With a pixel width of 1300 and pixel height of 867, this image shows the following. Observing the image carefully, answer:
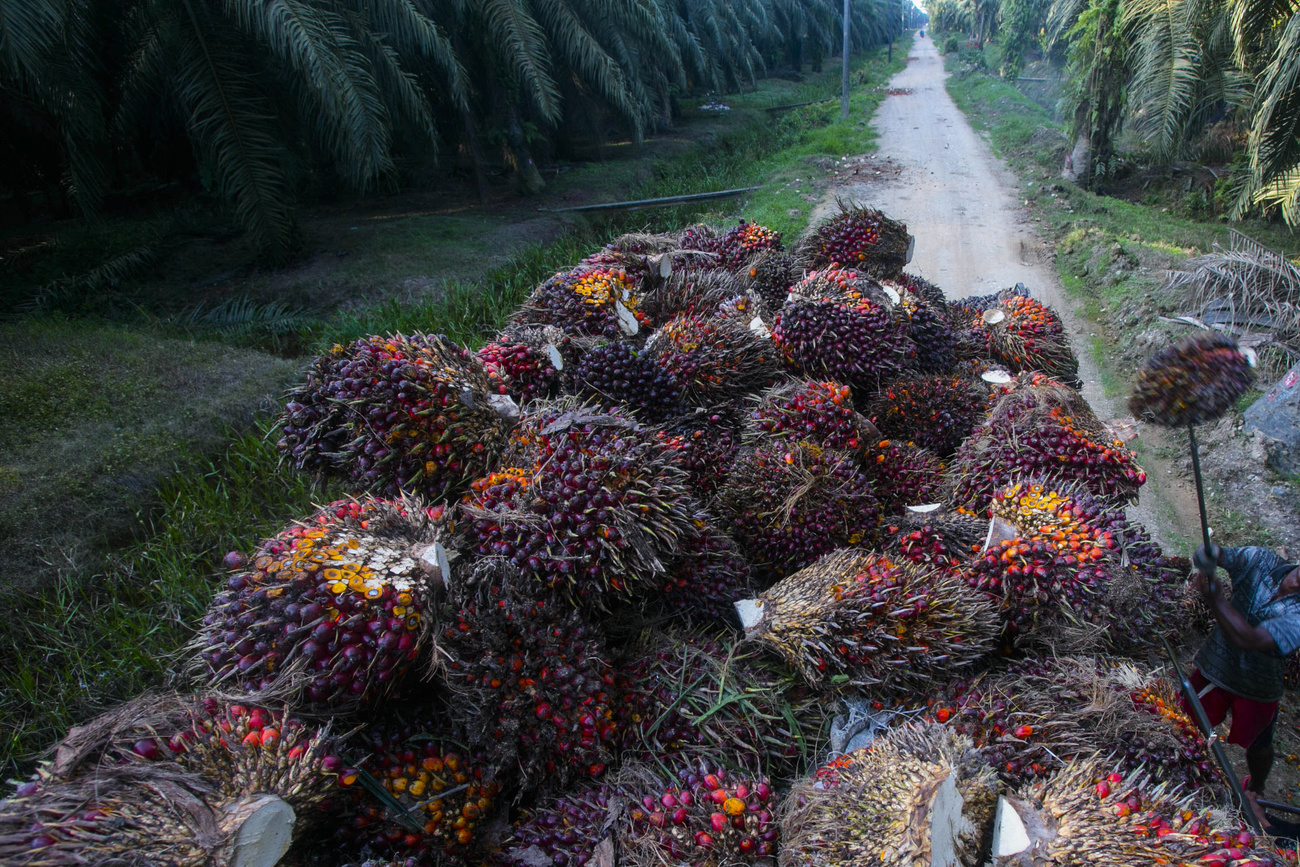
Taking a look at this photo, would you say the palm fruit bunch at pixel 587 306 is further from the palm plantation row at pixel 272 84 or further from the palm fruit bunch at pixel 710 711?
the palm plantation row at pixel 272 84

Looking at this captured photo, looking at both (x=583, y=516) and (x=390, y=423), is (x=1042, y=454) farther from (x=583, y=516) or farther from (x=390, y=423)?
(x=390, y=423)

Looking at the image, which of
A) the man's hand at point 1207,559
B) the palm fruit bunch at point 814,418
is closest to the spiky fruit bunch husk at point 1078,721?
the man's hand at point 1207,559

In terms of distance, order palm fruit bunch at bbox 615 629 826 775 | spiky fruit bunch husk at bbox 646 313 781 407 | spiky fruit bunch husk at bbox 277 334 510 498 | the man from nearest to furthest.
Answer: palm fruit bunch at bbox 615 629 826 775 < spiky fruit bunch husk at bbox 277 334 510 498 < the man < spiky fruit bunch husk at bbox 646 313 781 407

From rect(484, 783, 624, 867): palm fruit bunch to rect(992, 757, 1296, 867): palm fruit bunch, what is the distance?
817 millimetres

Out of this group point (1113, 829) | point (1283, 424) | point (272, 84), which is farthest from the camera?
point (272, 84)

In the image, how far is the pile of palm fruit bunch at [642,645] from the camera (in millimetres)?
1303

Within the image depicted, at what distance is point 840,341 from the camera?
2.81m

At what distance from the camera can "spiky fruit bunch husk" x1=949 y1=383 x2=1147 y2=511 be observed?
2.41 meters

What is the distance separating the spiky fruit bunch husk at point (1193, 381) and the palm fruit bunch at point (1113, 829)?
37.6 inches

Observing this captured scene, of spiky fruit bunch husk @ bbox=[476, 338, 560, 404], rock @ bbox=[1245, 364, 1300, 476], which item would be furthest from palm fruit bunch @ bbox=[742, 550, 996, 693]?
rock @ bbox=[1245, 364, 1300, 476]

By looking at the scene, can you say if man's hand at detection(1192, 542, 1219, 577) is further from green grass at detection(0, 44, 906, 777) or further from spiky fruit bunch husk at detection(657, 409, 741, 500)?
green grass at detection(0, 44, 906, 777)

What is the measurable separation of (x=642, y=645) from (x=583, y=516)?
0.44 m

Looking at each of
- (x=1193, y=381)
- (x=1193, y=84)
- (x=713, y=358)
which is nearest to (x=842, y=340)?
(x=713, y=358)

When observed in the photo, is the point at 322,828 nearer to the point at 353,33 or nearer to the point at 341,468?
the point at 341,468
